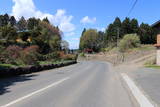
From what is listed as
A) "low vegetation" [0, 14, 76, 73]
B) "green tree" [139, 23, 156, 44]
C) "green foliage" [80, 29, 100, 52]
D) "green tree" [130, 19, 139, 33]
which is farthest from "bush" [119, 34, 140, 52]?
"green foliage" [80, 29, 100, 52]

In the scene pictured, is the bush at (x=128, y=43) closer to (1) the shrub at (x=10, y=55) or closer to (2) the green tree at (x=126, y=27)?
(2) the green tree at (x=126, y=27)

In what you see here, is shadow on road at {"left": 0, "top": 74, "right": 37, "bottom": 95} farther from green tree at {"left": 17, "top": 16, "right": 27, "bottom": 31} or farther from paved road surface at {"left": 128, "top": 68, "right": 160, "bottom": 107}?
green tree at {"left": 17, "top": 16, "right": 27, "bottom": 31}

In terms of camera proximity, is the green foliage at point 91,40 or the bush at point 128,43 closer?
the bush at point 128,43

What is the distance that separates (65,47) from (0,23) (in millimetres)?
33272

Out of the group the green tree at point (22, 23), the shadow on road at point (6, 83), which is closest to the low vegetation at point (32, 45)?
the shadow on road at point (6, 83)

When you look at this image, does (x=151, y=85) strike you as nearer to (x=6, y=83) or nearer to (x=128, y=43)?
(x=6, y=83)

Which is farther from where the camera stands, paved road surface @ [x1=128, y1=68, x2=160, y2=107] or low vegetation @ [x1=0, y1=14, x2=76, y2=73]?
low vegetation @ [x1=0, y1=14, x2=76, y2=73]

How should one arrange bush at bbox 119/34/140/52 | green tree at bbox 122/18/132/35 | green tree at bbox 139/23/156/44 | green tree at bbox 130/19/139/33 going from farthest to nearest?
1. green tree at bbox 122/18/132/35
2. green tree at bbox 130/19/139/33
3. green tree at bbox 139/23/156/44
4. bush at bbox 119/34/140/52

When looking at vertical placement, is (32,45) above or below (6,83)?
above

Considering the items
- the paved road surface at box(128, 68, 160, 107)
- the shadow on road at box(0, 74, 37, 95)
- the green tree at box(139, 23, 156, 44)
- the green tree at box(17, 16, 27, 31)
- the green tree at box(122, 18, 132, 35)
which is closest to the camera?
the paved road surface at box(128, 68, 160, 107)

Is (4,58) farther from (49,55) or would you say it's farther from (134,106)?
(134,106)

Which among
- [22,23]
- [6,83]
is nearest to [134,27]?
[22,23]

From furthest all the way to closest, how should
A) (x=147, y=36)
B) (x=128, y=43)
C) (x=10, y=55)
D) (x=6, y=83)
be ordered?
(x=147, y=36) < (x=128, y=43) < (x=10, y=55) < (x=6, y=83)

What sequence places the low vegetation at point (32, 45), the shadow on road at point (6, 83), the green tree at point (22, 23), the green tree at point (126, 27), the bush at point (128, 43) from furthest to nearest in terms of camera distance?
the green tree at point (126, 27), the green tree at point (22, 23), the bush at point (128, 43), the low vegetation at point (32, 45), the shadow on road at point (6, 83)
